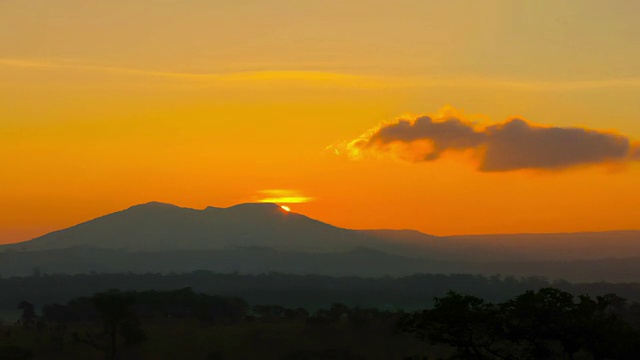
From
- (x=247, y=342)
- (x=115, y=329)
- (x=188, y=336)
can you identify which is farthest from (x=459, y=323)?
(x=188, y=336)

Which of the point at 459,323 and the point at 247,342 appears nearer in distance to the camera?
the point at 459,323

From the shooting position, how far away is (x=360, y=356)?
151 meters

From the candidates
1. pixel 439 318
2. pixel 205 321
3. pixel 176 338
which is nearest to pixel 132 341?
pixel 176 338

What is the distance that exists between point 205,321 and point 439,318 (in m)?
111

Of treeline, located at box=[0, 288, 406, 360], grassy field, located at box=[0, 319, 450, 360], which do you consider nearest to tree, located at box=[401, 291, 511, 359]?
grassy field, located at box=[0, 319, 450, 360]

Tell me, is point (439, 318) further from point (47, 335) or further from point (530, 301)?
point (47, 335)

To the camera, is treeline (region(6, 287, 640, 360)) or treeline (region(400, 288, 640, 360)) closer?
treeline (region(400, 288, 640, 360))

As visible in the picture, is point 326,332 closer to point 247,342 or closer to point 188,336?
point 247,342

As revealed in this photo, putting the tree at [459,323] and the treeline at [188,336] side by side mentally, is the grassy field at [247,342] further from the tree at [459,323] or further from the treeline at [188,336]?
the tree at [459,323]

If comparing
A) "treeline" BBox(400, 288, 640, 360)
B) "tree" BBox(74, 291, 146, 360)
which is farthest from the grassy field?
"treeline" BBox(400, 288, 640, 360)

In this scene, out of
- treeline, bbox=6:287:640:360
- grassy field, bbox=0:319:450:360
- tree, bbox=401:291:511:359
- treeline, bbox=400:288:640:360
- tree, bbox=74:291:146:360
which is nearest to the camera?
tree, bbox=401:291:511:359

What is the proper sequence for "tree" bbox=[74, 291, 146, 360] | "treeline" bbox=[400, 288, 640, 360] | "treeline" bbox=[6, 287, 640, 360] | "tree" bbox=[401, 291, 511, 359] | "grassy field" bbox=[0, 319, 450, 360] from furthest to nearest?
1. "grassy field" bbox=[0, 319, 450, 360]
2. "tree" bbox=[74, 291, 146, 360]
3. "treeline" bbox=[6, 287, 640, 360]
4. "treeline" bbox=[400, 288, 640, 360]
5. "tree" bbox=[401, 291, 511, 359]

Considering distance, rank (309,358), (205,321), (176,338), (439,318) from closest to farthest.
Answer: (439,318) → (309,358) → (176,338) → (205,321)

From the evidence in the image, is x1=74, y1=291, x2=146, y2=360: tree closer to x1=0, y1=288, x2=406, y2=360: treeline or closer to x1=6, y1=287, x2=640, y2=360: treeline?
x1=0, y1=288, x2=406, y2=360: treeline
